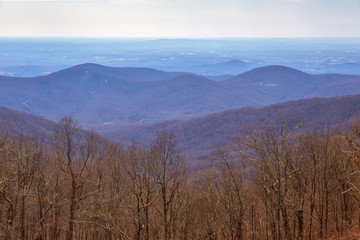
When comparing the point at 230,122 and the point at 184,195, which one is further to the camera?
the point at 230,122

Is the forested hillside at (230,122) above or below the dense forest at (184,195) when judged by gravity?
below

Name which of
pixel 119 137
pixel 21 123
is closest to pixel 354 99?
pixel 119 137

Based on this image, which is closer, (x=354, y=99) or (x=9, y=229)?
(x=9, y=229)

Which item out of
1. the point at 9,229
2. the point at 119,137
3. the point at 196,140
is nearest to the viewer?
the point at 9,229

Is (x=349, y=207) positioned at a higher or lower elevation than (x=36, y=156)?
lower

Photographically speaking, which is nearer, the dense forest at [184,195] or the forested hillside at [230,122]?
the dense forest at [184,195]

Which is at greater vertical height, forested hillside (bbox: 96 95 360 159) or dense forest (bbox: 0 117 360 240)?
dense forest (bbox: 0 117 360 240)

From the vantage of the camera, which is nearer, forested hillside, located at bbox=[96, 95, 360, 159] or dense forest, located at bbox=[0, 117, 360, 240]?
dense forest, located at bbox=[0, 117, 360, 240]

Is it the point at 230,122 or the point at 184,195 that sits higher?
the point at 184,195

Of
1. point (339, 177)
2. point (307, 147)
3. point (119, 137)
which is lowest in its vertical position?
point (119, 137)

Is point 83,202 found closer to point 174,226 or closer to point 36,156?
point 36,156

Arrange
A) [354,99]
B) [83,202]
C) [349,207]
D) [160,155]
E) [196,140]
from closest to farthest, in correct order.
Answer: [160,155] → [349,207] → [83,202] → [354,99] → [196,140]
